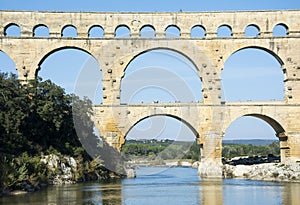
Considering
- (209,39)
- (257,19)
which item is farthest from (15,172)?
(257,19)

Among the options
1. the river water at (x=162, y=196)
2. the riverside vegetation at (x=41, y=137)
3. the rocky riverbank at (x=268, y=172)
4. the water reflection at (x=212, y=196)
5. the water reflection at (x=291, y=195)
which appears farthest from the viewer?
the rocky riverbank at (x=268, y=172)

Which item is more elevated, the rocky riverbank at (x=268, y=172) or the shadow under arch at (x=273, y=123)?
the shadow under arch at (x=273, y=123)

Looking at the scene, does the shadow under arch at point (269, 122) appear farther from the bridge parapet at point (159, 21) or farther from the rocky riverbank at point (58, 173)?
the rocky riverbank at point (58, 173)

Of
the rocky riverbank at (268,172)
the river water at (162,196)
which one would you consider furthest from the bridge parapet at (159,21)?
the river water at (162,196)

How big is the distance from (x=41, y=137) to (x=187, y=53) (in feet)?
42.0

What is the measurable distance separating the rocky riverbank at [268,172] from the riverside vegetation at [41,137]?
887 cm

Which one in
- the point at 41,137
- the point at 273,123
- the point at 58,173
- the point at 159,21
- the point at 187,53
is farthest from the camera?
the point at 273,123

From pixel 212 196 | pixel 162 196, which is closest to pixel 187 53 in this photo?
pixel 162 196

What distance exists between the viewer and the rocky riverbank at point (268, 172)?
30625 mm

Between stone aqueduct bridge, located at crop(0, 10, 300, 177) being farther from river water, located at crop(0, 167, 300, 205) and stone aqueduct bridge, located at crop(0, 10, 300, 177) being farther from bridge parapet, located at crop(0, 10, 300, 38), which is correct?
A: river water, located at crop(0, 167, 300, 205)

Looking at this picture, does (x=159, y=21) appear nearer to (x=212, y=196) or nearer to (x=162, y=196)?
(x=162, y=196)

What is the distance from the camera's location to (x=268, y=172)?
3195cm

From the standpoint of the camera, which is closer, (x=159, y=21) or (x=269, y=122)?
(x=159, y=21)

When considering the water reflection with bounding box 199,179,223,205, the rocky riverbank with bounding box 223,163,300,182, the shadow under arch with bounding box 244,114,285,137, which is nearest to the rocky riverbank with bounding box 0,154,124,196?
the water reflection with bounding box 199,179,223,205
